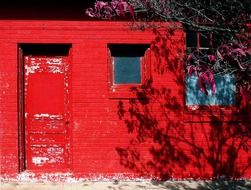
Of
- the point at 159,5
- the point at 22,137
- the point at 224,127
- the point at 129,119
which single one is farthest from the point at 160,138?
the point at 159,5

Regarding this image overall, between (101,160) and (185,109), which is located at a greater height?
(185,109)

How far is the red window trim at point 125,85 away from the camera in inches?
347

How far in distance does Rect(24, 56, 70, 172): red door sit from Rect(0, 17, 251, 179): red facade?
19 millimetres

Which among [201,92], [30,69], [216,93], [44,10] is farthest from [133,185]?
[44,10]

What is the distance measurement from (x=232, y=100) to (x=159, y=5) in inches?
162

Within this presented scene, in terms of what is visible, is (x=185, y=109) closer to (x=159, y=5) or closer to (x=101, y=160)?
(x=101, y=160)

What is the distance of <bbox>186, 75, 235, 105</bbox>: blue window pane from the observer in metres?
9.12

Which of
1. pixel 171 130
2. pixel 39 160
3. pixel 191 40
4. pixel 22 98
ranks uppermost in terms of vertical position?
pixel 191 40

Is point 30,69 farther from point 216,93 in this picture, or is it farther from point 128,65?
point 216,93

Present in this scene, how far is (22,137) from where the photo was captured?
28.8 ft

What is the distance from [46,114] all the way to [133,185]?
2134 mm

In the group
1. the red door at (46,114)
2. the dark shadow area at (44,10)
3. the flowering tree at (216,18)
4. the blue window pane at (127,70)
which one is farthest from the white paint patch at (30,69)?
the flowering tree at (216,18)

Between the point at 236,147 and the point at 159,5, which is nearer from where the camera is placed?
the point at 159,5

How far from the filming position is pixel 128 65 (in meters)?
9.03
